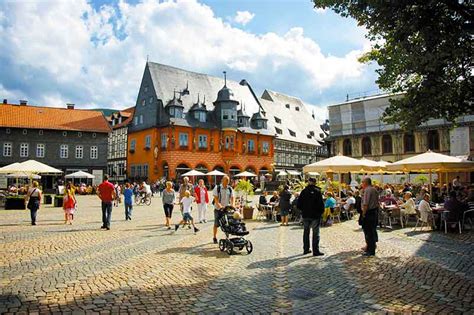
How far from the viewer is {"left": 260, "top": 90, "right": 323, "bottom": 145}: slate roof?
208 ft

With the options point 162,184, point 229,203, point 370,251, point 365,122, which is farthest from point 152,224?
point 365,122

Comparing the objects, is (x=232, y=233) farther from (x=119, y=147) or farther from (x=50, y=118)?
(x=119, y=147)

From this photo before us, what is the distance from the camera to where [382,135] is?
154 ft

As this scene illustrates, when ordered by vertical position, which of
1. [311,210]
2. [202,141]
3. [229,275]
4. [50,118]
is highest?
[50,118]

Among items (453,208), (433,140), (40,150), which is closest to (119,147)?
(40,150)

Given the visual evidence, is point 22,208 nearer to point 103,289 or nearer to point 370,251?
point 103,289

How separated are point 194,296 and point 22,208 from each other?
20349mm

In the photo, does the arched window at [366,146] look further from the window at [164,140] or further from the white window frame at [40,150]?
the white window frame at [40,150]

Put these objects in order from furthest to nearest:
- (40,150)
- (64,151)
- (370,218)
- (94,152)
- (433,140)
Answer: (94,152), (64,151), (40,150), (433,140), (370,218)

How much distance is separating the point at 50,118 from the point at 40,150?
4220 mm

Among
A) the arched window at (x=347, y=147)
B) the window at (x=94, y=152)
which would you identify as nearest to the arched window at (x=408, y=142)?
the arched window at (x=347, y=147)

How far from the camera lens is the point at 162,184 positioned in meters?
41.2

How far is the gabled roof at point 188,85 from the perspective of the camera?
49.2 meters

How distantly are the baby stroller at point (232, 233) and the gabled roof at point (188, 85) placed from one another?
4020 centimetres
